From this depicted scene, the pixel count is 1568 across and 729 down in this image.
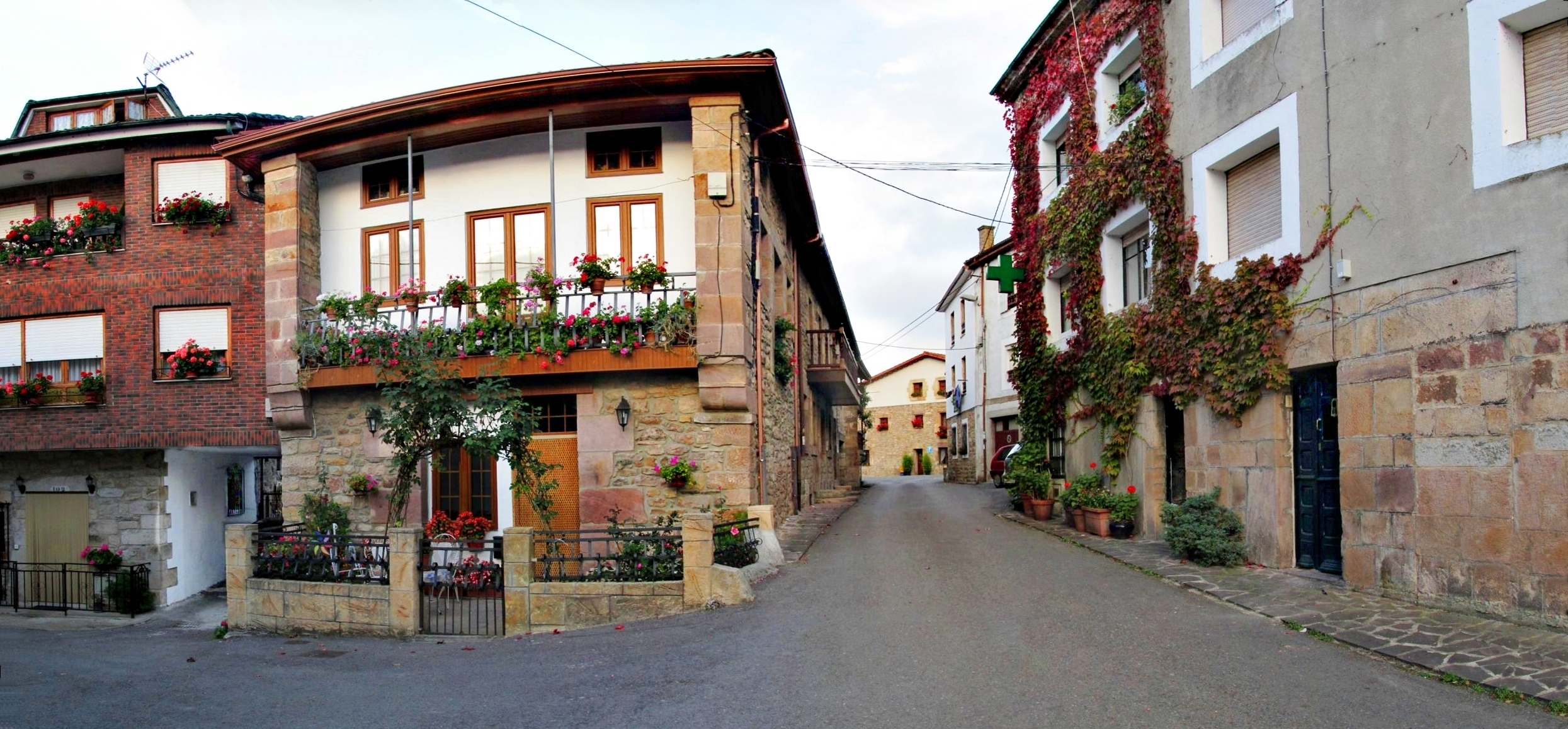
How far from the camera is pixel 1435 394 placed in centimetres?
777

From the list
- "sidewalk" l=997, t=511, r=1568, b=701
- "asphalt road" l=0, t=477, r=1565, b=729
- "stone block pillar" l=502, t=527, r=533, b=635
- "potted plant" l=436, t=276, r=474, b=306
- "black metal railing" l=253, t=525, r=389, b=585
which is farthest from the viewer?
"potted plant" l=436, t=276, r=474, b=306

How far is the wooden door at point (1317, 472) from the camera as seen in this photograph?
366 inches

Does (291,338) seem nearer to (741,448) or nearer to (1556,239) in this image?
(741,448)

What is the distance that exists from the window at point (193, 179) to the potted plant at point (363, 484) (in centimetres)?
612

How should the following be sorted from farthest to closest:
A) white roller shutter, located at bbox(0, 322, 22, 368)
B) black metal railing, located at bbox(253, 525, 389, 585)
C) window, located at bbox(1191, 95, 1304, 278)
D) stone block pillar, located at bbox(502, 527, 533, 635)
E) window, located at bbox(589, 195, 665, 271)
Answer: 1. white roller shutter, located at bbox(0, 322, 22, 368)
2. window, located at bbox(589, 195, 665, 271)
3. black metal railing, located at bbox(253, 525, 389, 585)
4. window, located at bbox(1191, 95, 1304, 278)
5. stone block pillar, located at bbox(502, 527, 533, 635)

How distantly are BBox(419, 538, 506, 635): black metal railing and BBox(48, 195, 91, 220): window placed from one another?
12247mm

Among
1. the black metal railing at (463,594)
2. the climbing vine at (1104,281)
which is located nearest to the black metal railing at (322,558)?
the black metal railing at (463,594)

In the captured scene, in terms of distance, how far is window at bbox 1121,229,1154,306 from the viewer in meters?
13.4

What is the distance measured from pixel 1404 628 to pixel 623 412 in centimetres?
821

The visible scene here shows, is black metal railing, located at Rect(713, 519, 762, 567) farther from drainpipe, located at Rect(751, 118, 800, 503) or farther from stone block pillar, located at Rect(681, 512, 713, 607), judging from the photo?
drainpipe, located at Rect(751, 118, 800, 503)

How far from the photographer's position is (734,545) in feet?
32.6

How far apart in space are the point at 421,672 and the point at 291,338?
7.31m

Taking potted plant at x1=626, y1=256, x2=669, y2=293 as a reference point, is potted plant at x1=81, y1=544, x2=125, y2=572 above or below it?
below


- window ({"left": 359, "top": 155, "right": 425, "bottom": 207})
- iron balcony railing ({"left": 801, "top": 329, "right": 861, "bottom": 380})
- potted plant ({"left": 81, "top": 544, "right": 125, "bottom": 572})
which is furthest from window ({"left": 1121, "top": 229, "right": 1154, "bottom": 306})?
potted plant ({"left": 81, "top": 544, "right": 125, "bottom": 572})
